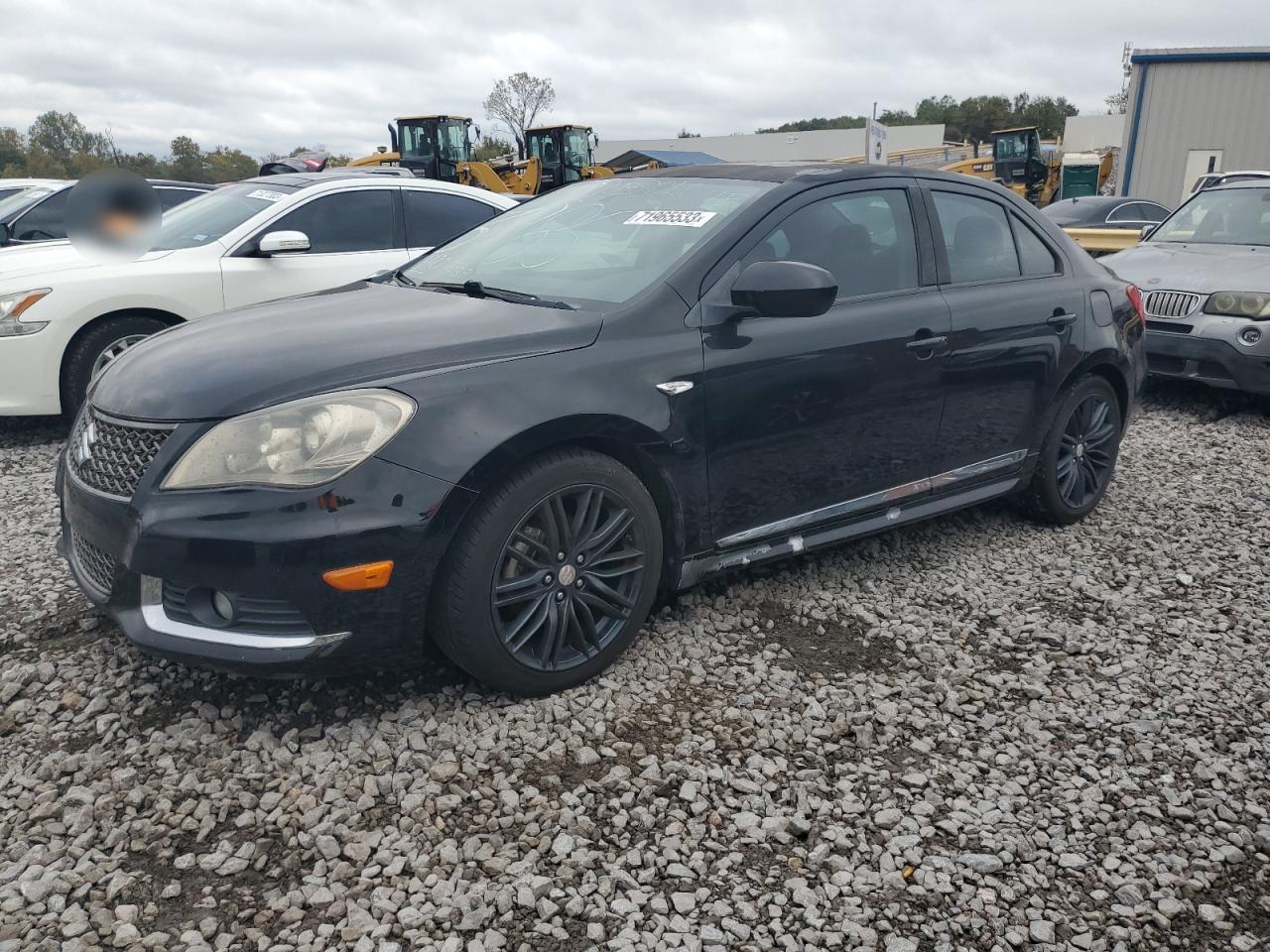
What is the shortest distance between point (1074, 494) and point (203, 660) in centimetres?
387

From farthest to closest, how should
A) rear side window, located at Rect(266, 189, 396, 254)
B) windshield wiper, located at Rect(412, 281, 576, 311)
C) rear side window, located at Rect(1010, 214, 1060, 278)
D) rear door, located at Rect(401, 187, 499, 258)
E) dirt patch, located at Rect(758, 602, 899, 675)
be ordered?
rear door, located at Rect(401, 187, 499, 258) → rear side window, located at Rect(266, 189, 396, 254) → rear side window, located at Rect(1010, 214, 1060, 278) → dirt patch, located at Rect(758, 602, 899, 675) → windshield wiper, located at Rect(412, 281, 576, 311)

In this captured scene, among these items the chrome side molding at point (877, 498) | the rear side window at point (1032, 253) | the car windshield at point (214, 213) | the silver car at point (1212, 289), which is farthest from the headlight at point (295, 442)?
the silver car at point (1212, 289)

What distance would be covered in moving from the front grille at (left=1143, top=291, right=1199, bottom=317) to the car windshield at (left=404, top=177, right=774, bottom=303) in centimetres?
481

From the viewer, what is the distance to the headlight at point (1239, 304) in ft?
22.1

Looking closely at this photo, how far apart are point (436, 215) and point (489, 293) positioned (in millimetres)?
3807

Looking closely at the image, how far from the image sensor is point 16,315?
5.62 meters

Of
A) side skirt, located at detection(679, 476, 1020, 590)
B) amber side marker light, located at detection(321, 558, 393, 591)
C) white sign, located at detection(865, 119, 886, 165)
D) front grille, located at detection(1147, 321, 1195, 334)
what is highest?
white sign, located at detection(865, 119, 886, 165)

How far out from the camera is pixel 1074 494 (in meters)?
4.73

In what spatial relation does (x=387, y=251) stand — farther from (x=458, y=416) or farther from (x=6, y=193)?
(x=6, y=193)

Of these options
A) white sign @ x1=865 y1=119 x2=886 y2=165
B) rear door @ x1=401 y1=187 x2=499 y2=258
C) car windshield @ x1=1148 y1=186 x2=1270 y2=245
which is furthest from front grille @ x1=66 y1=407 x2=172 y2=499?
car windshield @ x1=1148 y1=186 x2=1270 y2=245

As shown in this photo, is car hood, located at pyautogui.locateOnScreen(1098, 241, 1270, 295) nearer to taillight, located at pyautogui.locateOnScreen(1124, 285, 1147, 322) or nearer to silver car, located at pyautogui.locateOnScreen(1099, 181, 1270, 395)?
silver car, located at pyautogui.locateOnScreen(1099, 181, 1270, 395)

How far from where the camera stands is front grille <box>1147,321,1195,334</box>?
23.0 feet

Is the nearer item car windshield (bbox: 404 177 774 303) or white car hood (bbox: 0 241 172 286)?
car windshield (bbox: 404 177 774 303)

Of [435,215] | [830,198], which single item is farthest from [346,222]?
[830,198]
